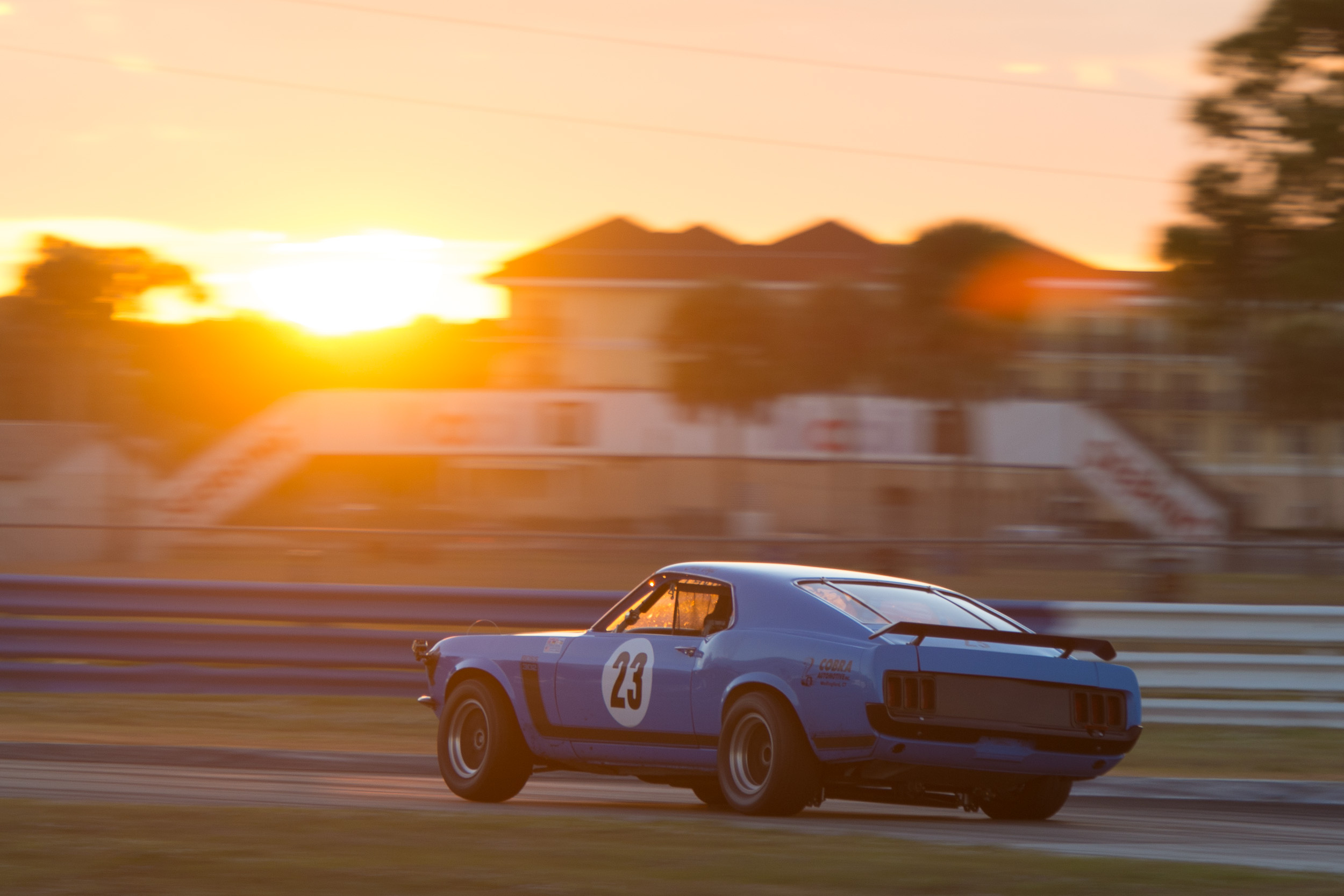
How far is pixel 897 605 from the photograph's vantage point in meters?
7.43

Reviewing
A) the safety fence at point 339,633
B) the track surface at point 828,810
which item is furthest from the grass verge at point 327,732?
the track surface at point 828,810

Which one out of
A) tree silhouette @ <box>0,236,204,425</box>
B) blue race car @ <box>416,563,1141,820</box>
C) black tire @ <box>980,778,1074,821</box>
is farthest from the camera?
tree silhouette @ <box>0,236,204,425</box>

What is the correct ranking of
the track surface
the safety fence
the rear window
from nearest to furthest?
the track surface → the rear window → the safety fence

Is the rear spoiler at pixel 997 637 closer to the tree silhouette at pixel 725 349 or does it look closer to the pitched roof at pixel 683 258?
the tree silhouette at pixel 725 349

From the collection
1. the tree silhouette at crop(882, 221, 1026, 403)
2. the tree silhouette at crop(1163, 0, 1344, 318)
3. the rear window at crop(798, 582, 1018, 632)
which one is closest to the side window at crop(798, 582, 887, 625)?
the rear window at crop(798, 582, 1018, 632)

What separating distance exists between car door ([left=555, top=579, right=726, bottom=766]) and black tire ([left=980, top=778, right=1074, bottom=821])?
1.44m

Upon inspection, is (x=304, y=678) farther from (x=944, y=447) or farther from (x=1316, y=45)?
(x=944, y=447)

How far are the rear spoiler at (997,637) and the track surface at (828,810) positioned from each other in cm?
80

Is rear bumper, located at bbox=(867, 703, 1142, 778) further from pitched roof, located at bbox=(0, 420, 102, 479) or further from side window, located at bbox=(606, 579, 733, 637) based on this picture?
pitched roof, located at bbox=(0, 420, 102, 479)

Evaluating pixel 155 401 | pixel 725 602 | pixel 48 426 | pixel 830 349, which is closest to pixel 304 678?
pixel 725 602

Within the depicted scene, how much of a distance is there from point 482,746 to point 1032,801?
267cm

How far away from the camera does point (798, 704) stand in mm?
6949

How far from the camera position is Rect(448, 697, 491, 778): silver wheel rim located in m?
8.23

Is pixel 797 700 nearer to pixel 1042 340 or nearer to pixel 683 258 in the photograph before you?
pixel 683 258
